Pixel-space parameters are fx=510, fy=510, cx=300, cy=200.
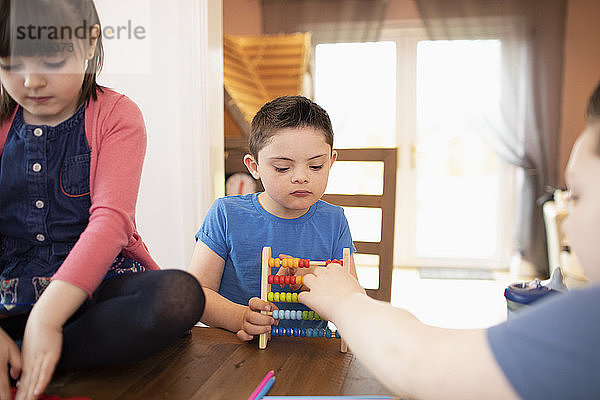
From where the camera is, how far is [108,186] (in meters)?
0.54

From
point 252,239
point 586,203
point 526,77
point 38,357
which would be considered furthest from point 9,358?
point 526,77

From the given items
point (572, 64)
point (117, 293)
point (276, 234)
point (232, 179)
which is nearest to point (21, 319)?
point (117, 293)

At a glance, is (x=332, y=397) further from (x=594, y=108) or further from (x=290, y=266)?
(x=594, y=108)

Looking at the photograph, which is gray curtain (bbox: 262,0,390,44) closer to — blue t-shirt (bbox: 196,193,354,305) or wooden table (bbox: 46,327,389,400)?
blue t-shirt (bbox: 196,193,354,305)

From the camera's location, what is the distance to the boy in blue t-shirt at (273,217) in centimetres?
74

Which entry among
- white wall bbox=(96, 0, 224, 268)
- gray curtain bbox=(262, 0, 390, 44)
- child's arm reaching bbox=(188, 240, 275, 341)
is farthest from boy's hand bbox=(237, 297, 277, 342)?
gray curtain bbox=(262, 0, 390, 44)

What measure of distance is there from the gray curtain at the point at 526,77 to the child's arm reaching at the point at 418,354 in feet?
9.54

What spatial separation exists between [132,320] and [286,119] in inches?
14.8

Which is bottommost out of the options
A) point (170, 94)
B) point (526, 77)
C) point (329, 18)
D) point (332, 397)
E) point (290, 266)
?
point (332, 397)

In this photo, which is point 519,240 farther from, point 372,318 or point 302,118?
point 372,318

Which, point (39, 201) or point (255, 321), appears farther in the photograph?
point (255, 321)

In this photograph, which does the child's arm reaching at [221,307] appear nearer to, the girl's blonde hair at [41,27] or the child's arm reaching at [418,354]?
the child's arm reaching at [418,354]

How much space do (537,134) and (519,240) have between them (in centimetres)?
65

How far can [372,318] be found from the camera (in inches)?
18.0
